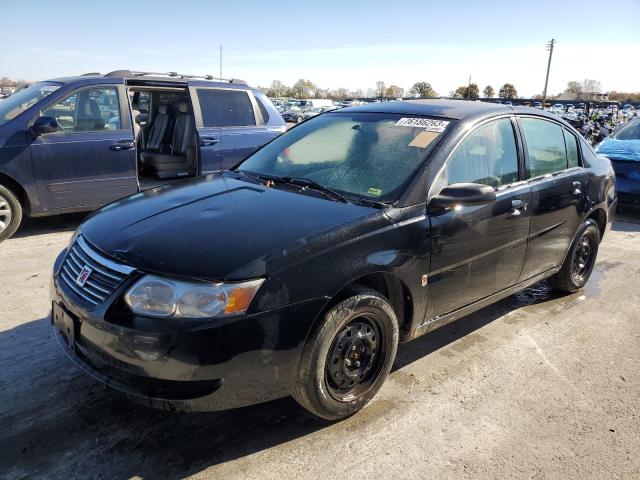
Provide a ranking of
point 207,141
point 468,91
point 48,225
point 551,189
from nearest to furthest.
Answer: point 551,189 → point 48,225 → point 207,141 → point 468,91

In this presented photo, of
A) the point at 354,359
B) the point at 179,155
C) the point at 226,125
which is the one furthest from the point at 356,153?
the point at 179,155

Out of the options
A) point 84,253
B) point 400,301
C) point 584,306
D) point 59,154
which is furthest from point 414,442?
point 59,154

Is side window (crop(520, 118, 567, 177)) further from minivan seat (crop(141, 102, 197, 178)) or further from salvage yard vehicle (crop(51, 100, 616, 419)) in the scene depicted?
minivan seat (crop(141, 102, 197, 178))

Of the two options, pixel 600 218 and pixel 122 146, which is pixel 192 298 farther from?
pixel 122 146

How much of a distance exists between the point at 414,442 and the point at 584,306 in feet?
8.95

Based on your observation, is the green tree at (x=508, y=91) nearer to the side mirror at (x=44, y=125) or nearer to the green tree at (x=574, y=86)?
the green tree at (x=574, y=86)

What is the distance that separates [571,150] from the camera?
4.44 m

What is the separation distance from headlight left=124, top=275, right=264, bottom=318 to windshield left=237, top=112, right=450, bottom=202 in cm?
109

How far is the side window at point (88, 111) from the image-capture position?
5785 mm

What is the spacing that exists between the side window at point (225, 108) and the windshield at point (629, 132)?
22.2 ft

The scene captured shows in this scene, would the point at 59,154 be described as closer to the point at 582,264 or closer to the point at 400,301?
the point at 400,301

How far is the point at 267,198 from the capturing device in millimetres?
3033

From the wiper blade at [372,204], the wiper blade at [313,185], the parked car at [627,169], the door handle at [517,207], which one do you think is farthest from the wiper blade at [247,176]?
the parked car at [627,169]

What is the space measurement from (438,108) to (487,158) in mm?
500
